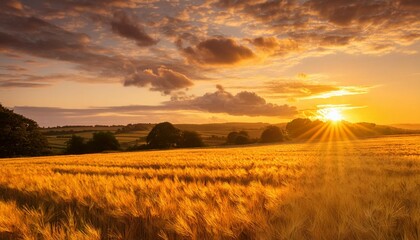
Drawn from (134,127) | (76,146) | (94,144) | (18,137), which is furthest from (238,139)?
(134,127)

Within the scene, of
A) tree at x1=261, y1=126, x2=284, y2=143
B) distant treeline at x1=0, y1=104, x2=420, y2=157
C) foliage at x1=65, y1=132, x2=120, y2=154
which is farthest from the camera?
tree at x1=261, y1=126, x2=284, y2=143

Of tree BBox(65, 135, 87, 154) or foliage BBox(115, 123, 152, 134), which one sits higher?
foliage BBox(115, 123, 152, 134)

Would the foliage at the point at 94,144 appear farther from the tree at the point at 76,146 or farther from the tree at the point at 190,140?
the tree at the point at 190,140

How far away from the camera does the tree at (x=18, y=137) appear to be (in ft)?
183

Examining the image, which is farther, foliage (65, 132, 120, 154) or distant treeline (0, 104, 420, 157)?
foliage (65, 132, 120, 154)

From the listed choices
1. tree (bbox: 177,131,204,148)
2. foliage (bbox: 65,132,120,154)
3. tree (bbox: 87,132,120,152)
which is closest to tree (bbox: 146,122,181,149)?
tree (bbox: 177,131,204,148)

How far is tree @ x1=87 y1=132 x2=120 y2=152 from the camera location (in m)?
74.6

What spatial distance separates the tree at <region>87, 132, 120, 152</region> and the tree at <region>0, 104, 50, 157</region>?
14.3 m

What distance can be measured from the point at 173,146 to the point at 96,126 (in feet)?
259

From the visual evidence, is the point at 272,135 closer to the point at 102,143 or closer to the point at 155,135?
the point at 155,135

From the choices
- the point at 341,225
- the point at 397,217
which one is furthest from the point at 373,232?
the point at 397,217

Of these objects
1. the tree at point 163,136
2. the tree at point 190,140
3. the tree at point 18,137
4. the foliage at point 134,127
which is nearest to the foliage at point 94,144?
the tree at point 163,136

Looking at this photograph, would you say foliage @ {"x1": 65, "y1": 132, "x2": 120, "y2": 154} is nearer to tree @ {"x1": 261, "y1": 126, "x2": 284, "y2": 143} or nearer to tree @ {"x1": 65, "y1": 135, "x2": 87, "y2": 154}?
tree @ {"x1": 65, "y1": 135, "x2": 87, "y2": 154}

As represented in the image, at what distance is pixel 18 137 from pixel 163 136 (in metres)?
26.8
